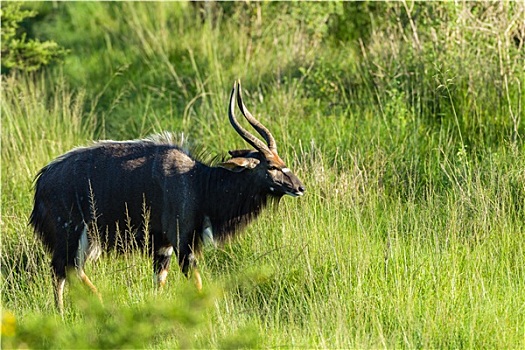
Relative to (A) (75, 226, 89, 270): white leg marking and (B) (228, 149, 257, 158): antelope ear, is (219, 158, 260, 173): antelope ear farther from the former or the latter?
(A) (75, 226, 89, 270): white leg marking

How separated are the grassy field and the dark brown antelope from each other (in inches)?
7.2

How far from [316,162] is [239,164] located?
0.81 meters

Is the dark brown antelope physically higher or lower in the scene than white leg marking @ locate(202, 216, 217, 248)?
higher

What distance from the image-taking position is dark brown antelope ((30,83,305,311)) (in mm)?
6809

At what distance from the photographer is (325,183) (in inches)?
277

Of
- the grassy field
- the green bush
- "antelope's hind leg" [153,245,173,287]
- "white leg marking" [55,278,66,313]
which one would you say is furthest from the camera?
the green bush

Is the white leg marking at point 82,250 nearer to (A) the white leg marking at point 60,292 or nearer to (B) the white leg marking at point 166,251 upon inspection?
(A) the white leg marking at point 60,292

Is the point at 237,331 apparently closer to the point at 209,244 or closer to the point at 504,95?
the point at 209,244

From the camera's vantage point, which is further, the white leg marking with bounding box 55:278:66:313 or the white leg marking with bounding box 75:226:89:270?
the white leg marking with bounding box 75:226:89:270

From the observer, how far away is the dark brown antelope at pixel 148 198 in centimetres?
681

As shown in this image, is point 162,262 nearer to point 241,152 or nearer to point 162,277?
point 162,277

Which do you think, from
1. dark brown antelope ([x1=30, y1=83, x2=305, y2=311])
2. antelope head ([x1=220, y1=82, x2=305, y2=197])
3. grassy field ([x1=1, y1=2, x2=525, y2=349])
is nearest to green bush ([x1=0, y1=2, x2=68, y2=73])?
grassy field ([x1=1, y1=2, x2=525, y2=349])

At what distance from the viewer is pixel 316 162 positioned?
7.30 meters

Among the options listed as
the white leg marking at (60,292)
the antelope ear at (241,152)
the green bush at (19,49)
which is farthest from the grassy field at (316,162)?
the antelope ear at (241,152)
